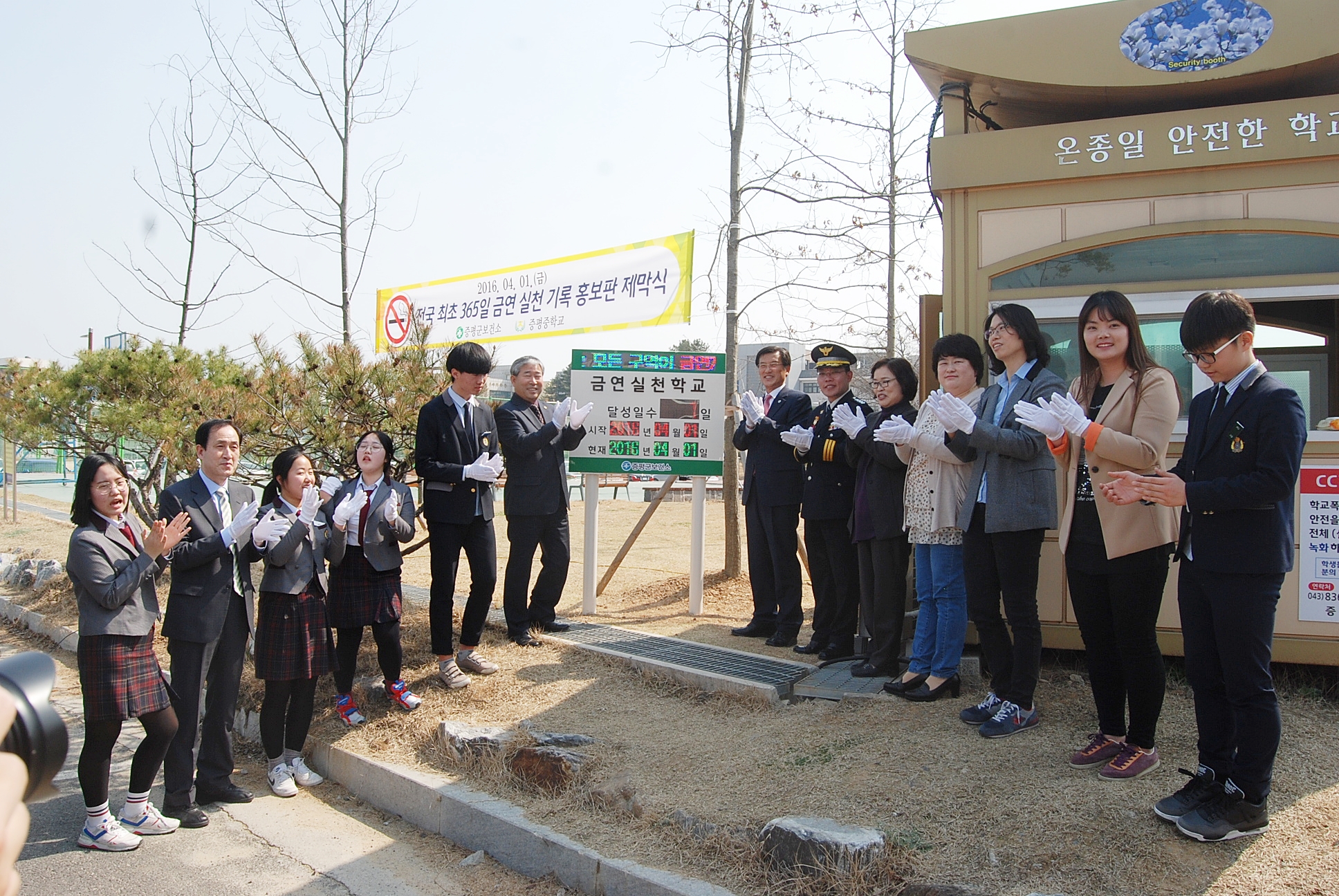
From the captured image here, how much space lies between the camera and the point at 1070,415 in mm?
3461

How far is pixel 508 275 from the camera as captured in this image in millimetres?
9844

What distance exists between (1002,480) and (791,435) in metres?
1.77

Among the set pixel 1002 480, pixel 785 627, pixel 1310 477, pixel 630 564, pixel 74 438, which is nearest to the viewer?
pixel 1002 480

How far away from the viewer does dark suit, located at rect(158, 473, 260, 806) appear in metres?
4.09

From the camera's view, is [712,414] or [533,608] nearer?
[533,608]

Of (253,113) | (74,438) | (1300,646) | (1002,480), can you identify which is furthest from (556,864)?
(253,113)

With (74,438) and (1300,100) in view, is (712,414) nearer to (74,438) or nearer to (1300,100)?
(1300,100)

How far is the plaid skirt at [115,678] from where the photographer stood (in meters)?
3.75

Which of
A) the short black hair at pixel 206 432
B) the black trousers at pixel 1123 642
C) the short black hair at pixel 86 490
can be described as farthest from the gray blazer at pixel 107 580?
the black trousers at pixel 1123 642

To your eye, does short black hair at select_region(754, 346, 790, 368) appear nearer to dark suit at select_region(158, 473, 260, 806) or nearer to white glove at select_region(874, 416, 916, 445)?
white glove at select_region(874, 416, 916, 445)

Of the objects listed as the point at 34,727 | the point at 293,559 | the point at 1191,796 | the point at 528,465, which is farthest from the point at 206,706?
the point at 1191,796

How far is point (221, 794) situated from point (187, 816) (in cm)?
24

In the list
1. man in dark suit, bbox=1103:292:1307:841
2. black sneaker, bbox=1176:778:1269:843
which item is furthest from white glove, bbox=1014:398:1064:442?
black sneaker, bbox=1176:778:1269:843

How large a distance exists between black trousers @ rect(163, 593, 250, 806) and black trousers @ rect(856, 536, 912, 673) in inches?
126
